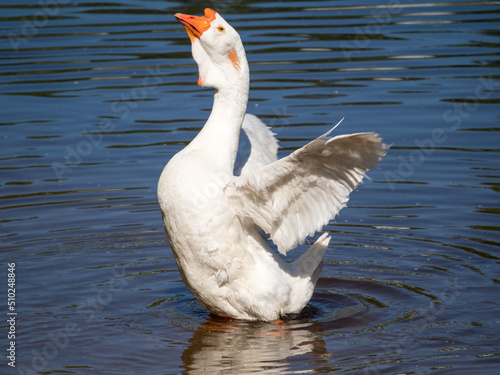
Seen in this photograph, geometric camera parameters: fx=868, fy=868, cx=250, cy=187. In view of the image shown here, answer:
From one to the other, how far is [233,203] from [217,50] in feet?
3.97

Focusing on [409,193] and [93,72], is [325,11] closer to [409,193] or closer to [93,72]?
[93,72]

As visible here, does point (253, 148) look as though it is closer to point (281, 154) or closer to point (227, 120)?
point (227, 120)

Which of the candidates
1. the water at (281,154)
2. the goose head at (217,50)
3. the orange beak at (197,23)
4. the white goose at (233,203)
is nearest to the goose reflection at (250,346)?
the water at (281,154)

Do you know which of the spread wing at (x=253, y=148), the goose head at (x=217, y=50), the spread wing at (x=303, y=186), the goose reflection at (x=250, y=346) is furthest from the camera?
the spread wing at (x=253, y=148)

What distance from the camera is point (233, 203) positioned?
6.71 meters

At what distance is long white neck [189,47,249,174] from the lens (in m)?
6.88

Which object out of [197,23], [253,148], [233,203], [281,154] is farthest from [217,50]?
[281,154]

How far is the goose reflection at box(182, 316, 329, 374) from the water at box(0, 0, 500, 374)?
0.07ft

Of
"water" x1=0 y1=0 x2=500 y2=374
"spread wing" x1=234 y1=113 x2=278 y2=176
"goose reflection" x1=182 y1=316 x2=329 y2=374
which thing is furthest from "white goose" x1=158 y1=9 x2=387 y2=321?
"spread wing" x1=234 y1=113 x2=278 y2=176

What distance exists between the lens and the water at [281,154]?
22.3 ft

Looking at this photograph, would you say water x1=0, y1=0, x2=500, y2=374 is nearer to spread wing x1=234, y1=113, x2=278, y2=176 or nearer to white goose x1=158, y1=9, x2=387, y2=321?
white goose x1=158, y1=9, x2=387, y2=321

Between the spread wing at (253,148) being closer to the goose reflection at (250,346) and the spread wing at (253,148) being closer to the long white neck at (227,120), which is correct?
the long white neck at (227,120)

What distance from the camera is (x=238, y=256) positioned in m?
6.88

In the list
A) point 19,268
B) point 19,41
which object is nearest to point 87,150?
point 19,268
